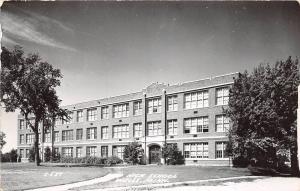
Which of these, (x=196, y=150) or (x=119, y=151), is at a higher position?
(x=196, y=150)

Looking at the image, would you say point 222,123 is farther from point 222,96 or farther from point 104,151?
point 104,151

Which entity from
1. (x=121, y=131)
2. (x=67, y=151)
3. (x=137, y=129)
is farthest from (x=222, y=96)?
(x=67, y=151)

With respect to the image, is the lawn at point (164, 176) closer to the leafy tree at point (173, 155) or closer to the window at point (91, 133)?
the leafy tree at point (173, 155)

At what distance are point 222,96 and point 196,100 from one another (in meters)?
2.70

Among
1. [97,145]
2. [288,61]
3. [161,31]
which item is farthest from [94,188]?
[97,145]

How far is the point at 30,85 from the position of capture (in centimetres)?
3025

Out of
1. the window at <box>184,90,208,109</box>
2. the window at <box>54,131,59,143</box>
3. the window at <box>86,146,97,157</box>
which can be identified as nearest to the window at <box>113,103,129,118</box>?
the window at <box>86,146,97,157</box>

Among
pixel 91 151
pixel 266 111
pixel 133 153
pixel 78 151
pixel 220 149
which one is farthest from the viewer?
pixel 78 151

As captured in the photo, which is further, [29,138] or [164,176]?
[29,138]

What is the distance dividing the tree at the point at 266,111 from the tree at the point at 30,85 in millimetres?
12160

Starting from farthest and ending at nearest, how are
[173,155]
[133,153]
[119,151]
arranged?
[119,151], [133,153], [173,155]

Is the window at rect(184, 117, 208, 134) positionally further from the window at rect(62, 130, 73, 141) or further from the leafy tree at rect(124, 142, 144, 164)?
the window at rect(62, 130, 73, 141)

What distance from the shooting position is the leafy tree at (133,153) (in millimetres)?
36594

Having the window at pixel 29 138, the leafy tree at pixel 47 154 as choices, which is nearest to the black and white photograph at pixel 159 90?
the leafy tree at pixel 47 154
